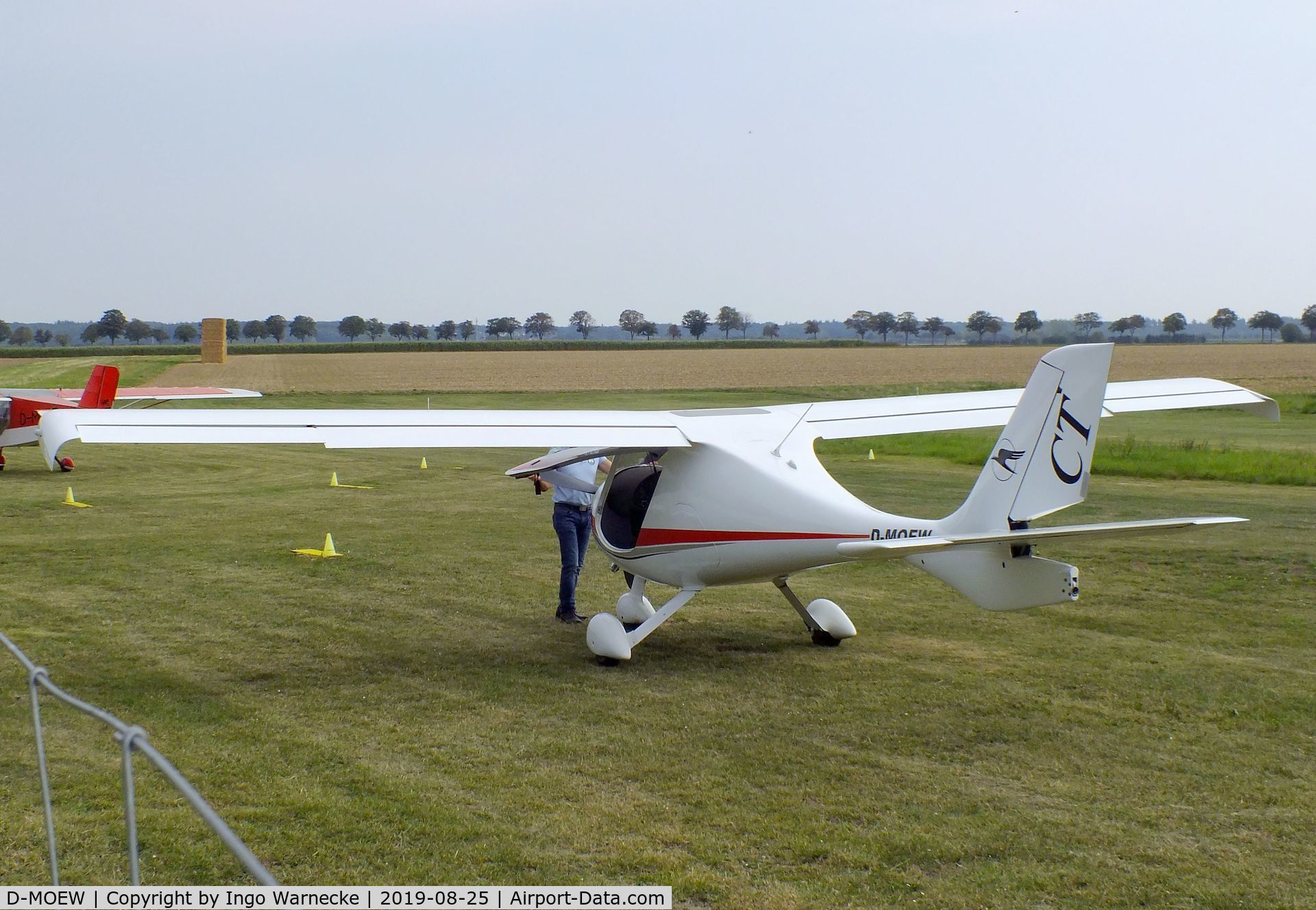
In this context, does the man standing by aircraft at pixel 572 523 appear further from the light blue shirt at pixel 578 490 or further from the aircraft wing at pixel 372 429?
the aircraft wing at pixel 372 429

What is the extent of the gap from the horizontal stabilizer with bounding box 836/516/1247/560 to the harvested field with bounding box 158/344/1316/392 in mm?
44213

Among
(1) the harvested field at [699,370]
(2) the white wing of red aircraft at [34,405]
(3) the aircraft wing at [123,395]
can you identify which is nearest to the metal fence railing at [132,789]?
(2) the white wing of red aircraft at [34,405]

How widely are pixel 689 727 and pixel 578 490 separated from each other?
10.9 ft

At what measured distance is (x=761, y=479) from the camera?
8406 mm

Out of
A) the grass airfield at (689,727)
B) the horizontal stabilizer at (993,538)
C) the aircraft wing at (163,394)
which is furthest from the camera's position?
the aircraft wing at (163,394)

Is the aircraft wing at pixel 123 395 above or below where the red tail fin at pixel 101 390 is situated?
below

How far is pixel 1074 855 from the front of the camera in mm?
5316

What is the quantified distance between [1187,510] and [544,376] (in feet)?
160

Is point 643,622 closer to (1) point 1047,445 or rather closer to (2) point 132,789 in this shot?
(1) point 1047,445

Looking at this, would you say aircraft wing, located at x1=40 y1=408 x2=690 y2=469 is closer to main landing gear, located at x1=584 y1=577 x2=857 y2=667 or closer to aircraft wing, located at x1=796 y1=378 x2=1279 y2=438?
main landing gear, located at x1=584 y1=577 x2=857 y2=667

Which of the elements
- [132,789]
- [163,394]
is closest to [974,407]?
[132,789]

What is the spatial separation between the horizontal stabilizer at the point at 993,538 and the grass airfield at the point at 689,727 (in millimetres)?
1095

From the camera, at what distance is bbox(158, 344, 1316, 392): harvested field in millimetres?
55188

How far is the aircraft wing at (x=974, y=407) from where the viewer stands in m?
9.93
